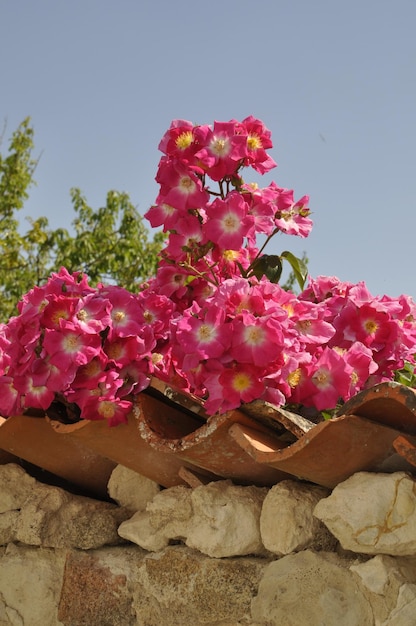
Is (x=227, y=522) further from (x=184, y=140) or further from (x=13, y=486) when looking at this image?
(x=184, y=140)

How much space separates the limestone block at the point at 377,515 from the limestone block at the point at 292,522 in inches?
3.4

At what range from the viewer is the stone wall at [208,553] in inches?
55.0

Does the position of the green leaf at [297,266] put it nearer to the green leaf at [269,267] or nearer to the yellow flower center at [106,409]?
the green leaf at [269,267]

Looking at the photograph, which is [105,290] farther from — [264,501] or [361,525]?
[361,525]

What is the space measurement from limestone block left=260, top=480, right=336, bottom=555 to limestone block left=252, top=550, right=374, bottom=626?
0.03 metres

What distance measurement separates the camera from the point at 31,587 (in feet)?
6.23

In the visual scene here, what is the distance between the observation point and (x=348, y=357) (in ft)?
5.41

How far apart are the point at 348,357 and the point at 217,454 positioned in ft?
1.07

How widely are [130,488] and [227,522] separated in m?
0.36

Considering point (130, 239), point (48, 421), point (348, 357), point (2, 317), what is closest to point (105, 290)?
point (48, 421)

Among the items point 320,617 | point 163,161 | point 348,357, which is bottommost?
point 320,617

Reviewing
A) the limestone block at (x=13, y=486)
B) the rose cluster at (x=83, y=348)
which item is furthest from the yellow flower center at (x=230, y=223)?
the limestone block at (x=13, y=486)

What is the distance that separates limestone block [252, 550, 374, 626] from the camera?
1.44 metres

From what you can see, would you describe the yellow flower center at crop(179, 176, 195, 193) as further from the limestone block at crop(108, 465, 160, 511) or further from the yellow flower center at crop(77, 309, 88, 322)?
the limestone block at crop(108, 465, 160, 511)
